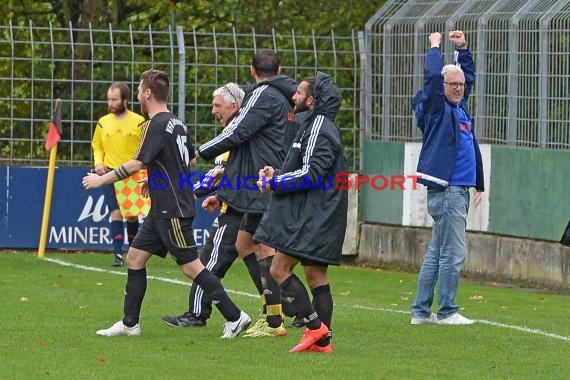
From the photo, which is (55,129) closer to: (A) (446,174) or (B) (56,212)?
(B) (56,212)

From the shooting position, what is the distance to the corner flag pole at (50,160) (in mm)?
16875

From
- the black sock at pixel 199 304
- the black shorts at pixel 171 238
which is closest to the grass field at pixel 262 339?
the black sock at pixel 199 304

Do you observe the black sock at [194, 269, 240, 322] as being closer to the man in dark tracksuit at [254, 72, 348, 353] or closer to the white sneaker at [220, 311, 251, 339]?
the white sneaker at [220, 311, 251, 339]

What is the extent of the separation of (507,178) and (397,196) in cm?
197

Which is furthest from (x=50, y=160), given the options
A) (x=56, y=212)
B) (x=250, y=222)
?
(x=250, y=222)

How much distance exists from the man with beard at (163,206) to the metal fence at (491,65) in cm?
615

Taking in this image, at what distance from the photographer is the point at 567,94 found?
15062mm

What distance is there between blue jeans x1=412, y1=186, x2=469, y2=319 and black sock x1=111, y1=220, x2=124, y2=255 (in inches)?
227

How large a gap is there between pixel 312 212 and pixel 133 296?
1546 mm

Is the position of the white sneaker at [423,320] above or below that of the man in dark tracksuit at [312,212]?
below

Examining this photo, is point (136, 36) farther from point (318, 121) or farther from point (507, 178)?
point (318, 121)

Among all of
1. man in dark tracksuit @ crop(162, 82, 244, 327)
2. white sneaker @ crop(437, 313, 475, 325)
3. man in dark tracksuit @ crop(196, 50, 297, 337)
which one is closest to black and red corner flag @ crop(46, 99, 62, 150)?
man in dark tracksuit @ crop(162, 82, 244, 327)

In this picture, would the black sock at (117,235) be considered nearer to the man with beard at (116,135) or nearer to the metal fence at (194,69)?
the man with beard at (116,135)

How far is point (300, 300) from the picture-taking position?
9.46 m
